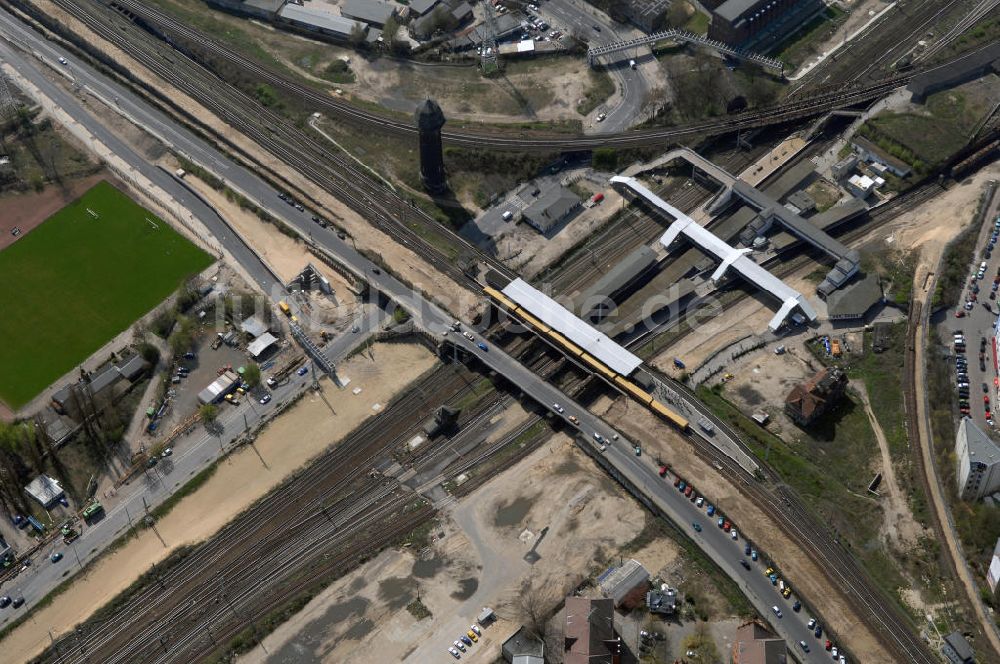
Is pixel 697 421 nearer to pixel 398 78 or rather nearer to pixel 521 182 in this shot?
pixel 521 182

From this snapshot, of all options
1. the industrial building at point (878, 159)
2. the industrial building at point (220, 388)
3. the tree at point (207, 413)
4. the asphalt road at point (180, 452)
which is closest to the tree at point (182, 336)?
the industrial building at point (220, 388)

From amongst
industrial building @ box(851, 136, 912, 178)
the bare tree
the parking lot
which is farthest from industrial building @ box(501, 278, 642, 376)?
industrial building @ box(851, 136, 912, 178)

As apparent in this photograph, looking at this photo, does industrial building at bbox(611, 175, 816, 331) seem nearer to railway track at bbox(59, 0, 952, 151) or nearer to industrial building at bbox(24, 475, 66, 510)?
railway track at bbox(59, 0, 952, 151)

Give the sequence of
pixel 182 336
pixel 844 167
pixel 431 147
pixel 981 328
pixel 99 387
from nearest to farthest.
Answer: pixel 99 387 < pixel 981 328 < pixel 182 336 < pixel 431 147 < pixel 844 167

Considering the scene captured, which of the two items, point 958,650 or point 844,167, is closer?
point 958,650

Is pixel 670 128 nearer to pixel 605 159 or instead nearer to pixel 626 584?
pixel 605 159

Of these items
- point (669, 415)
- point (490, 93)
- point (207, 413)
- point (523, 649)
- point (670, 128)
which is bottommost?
point (523, 649)

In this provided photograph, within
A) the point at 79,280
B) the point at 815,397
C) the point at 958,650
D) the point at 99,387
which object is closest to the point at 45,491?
the point at 99,387

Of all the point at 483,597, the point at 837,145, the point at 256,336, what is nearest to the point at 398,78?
the point at 256,336
